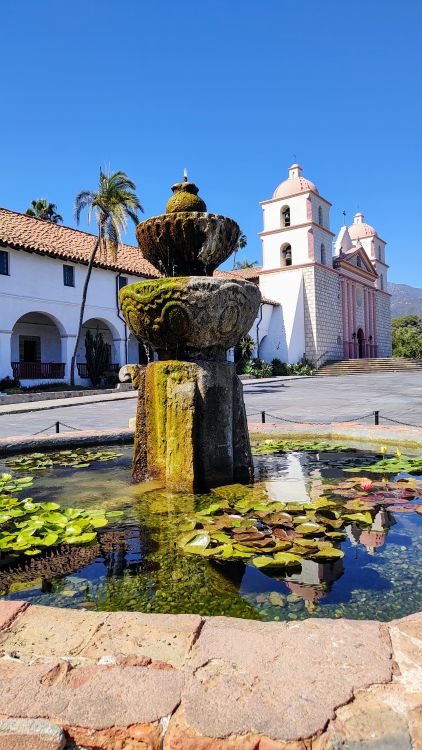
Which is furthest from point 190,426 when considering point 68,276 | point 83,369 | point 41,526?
point 83,369

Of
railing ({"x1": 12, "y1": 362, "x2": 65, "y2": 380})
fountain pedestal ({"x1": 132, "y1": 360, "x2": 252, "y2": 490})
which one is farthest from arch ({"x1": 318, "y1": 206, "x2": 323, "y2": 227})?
fountain pedestal ({"x1": 132, "y1": 360, "x2": 252, "y2": 490})

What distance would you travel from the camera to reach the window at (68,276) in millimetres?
22572

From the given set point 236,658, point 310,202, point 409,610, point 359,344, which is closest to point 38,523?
point 236,658

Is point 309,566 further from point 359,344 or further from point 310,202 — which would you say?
point 359,344

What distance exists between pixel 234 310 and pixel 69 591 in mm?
2240

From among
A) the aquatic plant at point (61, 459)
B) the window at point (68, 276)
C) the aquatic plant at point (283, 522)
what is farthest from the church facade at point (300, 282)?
the aquatic plant at point (283, 522)

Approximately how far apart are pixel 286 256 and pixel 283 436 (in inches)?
1236

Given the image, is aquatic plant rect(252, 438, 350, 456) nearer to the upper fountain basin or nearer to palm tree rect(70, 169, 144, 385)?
the upper fountain basin

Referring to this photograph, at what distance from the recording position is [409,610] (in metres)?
1.78

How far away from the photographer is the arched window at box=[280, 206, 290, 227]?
34750 millimetres

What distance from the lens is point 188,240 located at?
3.95 meters

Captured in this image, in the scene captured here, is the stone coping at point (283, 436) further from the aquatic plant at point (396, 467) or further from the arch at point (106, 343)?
the arch at point (106, 343)

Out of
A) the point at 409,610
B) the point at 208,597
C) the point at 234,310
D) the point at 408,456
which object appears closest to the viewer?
the point at 409,610

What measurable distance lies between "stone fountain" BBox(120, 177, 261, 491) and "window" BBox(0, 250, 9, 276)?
17.8 m
